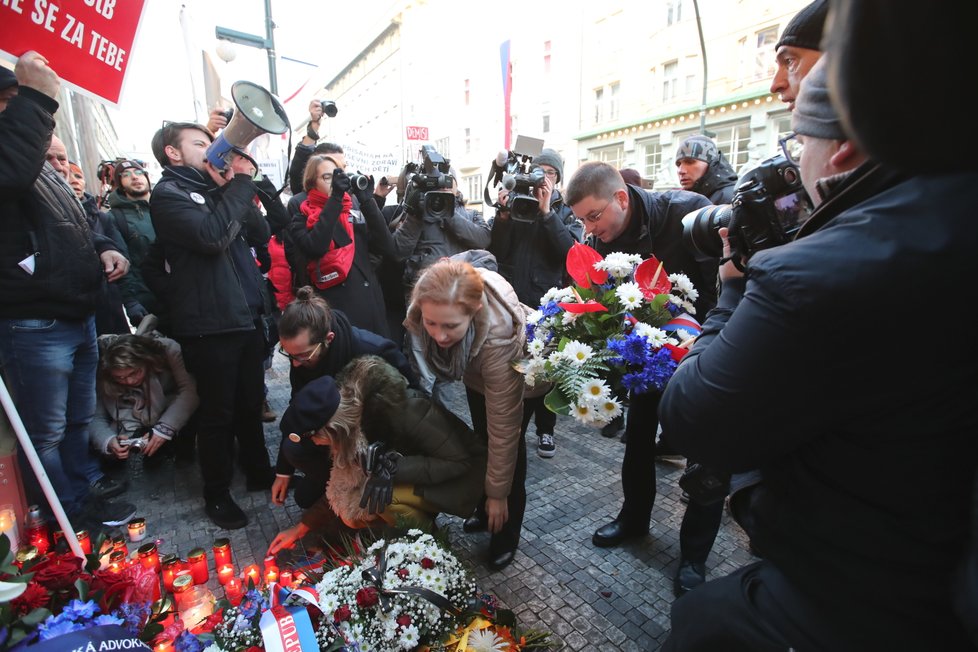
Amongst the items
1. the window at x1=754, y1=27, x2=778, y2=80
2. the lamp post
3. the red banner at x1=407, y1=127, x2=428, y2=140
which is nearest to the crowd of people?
the red banner at x1=407, y1=127, x2=428, y2=140

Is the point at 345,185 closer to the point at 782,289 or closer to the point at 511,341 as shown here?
the point at 511,341

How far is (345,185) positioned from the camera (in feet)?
10.6

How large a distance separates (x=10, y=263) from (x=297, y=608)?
2.11 m

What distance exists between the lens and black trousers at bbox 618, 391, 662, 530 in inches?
97.5

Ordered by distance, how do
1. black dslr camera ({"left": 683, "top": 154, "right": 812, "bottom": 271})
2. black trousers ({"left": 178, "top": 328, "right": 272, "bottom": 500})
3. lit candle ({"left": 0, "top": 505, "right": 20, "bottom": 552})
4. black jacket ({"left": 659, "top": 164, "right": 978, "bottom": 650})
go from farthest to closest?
black trousers ({"left": 178, "top": 328, "right": 272, "bottom": 500}), lit candle ({"left": 0, "top": 505, "right": 20, "bottom": 552}), black dslr camera ({"left": 683, "top": 154, "right": 812, "bottom": 271}), black jacket ({"left": 659, "top": 164, "right": 978, "bottom": 650})

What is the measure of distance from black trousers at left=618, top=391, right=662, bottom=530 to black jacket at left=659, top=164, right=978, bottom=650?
1445 mm

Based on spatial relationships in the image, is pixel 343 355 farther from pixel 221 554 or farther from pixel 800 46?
pixel 800 46

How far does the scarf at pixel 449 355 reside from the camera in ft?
7.55

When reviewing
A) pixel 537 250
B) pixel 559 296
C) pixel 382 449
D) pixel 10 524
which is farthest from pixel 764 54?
pixel 10 524

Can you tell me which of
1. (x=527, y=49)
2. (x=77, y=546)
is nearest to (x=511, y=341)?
(x=77, y=546)

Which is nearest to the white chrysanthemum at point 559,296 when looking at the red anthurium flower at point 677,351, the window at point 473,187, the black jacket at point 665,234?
the red anthurium flower at point 677,351

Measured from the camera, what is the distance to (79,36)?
2342 millimetres

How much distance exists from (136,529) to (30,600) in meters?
1.19

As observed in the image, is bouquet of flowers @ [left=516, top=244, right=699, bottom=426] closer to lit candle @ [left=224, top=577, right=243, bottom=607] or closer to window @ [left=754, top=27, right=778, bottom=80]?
lit candle @ [left=224, top=577, right=243, bottom=607]
